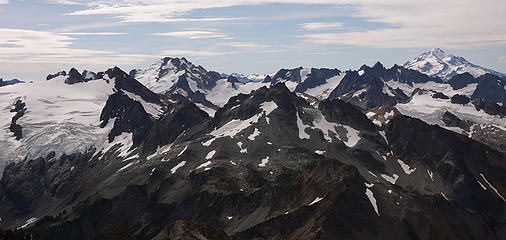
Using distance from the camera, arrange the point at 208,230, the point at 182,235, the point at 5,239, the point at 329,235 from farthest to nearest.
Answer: the point at 329,235 → the point at 208,230 → the point at 182,235 → the point at 5,239

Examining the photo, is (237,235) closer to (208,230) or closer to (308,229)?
(308,229)

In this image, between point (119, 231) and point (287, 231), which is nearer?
point (119, 231)

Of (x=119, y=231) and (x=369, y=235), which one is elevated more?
(x=119, y=231)

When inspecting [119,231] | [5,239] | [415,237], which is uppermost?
[5,239]

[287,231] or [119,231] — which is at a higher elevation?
[119,231]

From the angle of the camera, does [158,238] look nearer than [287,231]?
Yes

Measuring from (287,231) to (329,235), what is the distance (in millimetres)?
15919

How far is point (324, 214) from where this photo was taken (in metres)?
195

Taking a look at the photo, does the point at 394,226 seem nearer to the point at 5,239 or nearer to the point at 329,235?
the point at 329,235

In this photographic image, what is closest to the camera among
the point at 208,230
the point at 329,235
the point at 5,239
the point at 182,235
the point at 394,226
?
the point at 5,239

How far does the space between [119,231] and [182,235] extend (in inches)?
838

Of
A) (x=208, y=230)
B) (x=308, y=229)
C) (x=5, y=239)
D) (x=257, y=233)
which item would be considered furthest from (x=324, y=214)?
(x=5, y=239)

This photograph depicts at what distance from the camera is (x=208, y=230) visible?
407 feet

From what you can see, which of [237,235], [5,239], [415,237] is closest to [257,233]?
[237,235]
